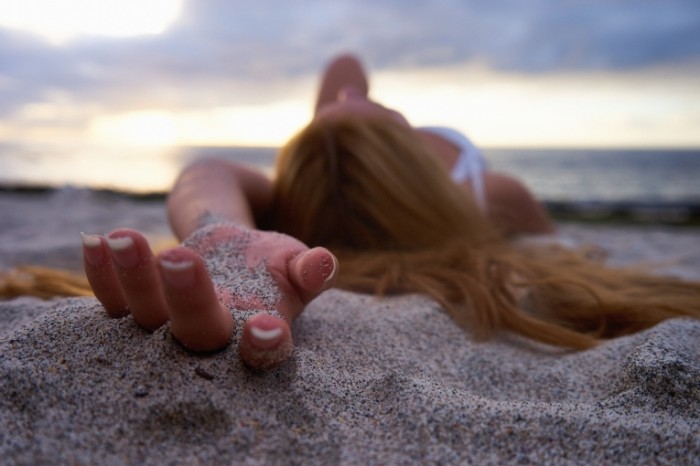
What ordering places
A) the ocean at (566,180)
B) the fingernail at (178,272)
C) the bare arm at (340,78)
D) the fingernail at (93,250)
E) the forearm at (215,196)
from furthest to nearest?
1. the ocean at (566,180)
2. the bare arm at (340,78)
3. the forearm at (215,196)
4. the fingernail at (93,250)
5. the fingernail at (178,272)

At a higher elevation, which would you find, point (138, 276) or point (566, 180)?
point (138, 276)

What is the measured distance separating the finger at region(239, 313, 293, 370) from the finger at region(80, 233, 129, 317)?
0.26 meters

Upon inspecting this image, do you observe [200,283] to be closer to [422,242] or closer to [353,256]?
[353,256]

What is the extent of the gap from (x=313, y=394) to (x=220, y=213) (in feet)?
2.35

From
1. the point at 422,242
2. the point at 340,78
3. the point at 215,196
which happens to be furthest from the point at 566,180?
the point at 215,196

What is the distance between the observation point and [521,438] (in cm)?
76

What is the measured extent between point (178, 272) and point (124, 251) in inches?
4.3

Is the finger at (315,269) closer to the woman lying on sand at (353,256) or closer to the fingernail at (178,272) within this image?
the woman lying on sand at (353,256)

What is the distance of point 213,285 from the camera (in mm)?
807

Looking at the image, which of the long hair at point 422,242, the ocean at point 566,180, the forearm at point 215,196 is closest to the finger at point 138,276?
the forearm at point 215,196

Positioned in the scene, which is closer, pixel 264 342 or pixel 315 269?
pixel 264 342

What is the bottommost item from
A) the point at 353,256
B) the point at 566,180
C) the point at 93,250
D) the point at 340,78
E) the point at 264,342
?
the point at 566,180

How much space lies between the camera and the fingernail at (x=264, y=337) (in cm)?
75

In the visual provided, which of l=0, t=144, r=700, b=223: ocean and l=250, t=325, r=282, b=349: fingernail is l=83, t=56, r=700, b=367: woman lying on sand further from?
l=0, t=144, r=700, b=223: ocean
